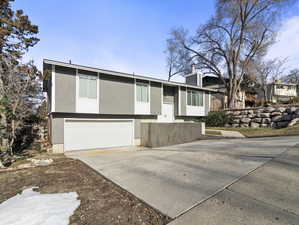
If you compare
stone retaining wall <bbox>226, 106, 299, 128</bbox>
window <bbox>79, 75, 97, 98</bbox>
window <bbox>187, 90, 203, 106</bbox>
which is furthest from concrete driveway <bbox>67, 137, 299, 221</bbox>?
stone retaining wall <bbox>226, 106, 299, 128</bbox>

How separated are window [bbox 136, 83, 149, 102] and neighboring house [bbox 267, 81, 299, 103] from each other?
91.7 ft

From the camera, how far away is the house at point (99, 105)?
946 centimetres

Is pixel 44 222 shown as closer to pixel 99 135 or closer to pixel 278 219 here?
pixel 278 219

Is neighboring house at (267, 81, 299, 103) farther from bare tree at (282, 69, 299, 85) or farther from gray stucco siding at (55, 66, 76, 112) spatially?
gray stucco siding at (55, 66, 76, 112)

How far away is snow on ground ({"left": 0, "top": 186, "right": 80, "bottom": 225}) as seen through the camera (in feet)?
8.52

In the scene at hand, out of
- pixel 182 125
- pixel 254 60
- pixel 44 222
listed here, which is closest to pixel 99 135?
pixel 182 125

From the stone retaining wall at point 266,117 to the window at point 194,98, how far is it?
12.5 ft

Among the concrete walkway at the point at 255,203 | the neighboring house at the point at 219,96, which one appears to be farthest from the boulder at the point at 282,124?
the concrete walkway at the point at 255,203

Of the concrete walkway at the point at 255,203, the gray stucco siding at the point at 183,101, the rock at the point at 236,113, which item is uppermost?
the gray stucco siding at the point at 183,101

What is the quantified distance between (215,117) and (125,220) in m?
16.4

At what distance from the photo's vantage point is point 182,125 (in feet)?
41.8

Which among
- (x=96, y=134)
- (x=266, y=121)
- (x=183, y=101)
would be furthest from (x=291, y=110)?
(x=96, y=134)

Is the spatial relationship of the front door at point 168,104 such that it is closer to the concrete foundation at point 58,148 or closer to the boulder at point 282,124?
the concrete foundation at point 58,148

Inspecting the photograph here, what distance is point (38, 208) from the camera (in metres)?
2.96
